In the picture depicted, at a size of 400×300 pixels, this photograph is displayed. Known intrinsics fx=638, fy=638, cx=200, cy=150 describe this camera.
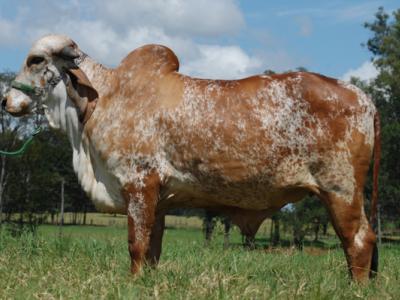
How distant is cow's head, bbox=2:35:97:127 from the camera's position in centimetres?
508

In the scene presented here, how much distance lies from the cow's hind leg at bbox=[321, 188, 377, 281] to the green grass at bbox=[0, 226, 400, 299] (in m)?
0.15

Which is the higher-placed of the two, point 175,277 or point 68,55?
point 68,55

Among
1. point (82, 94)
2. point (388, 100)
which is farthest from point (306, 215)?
point (82, 94)

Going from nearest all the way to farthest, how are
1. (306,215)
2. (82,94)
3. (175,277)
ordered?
1. (175,277)
2. (82,94)
3. (306,215)

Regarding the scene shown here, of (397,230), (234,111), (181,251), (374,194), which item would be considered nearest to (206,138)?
(234,111)

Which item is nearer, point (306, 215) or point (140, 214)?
point (140, 214)

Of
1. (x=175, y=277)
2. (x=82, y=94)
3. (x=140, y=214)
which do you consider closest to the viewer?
(x=175, y=277)

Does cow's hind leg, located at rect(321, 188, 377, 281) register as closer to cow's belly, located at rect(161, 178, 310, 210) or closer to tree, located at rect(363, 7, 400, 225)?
cow's belly, located at rect(161, 178, 310, 210)

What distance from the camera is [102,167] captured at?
4.87 meters

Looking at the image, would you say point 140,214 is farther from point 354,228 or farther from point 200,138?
point 354,228

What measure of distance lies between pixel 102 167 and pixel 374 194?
2.05m

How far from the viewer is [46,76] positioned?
5109mm

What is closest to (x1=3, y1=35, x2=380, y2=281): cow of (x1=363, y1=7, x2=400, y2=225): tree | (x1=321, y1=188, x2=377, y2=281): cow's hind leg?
(x1=321, y1=188, x2=377, y2=281): cow's hind leg

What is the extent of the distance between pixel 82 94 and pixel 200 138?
1.10 meters
